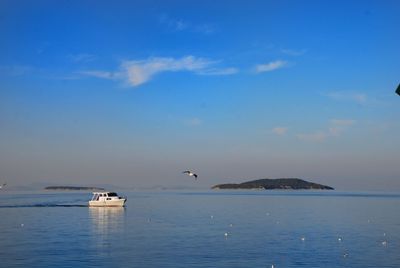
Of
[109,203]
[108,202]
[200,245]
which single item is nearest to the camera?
[200,245]

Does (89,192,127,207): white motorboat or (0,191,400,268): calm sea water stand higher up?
(89,192,127,207): white motorboat

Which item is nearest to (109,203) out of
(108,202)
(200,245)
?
(108,202)

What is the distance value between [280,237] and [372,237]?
1146cm

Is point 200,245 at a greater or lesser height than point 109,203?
lesser

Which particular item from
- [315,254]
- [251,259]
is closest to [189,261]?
[251,259]

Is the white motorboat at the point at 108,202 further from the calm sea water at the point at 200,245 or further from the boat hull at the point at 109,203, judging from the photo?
the calm sea water at the point at 200,245

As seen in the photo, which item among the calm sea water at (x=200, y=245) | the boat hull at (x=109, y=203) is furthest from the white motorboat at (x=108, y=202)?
the calm sea water at (x=200, y=245)

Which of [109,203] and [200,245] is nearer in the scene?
[200,245]

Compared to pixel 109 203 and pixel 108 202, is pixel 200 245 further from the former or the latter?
pixel 108 202

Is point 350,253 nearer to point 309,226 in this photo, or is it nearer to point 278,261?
point 278,261

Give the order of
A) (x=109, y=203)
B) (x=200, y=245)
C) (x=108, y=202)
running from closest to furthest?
(x=200, y=245), (x=109, y=203), (x=108, y=202)

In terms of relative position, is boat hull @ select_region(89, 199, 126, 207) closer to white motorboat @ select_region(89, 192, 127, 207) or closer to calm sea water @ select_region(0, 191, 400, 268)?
white motorboat @ select_region(89, 192, 127, 207)

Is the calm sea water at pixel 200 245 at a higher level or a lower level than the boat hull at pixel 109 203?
lower

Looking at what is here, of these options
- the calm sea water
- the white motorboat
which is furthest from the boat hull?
the calm sea water
